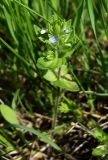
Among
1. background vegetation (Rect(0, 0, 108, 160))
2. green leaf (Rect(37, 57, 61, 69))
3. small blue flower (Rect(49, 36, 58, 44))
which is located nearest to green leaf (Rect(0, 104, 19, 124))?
background vegetation (Rect(0, 0, 108, 160))

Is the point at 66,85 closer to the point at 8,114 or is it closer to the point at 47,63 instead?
the point at 47,63

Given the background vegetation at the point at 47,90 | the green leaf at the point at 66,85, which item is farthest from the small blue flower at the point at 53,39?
the green leaf at the point at 66,85

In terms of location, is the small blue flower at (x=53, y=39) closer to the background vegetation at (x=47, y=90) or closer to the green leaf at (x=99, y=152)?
the background vegetation at (x=47, y=90)

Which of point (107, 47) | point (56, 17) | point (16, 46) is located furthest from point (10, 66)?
point (107, 47)

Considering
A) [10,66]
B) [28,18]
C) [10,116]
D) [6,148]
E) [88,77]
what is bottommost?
[6,148]

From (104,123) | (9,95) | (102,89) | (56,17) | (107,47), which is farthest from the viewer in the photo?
(107,47)

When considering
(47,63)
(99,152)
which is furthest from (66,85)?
(99,152)

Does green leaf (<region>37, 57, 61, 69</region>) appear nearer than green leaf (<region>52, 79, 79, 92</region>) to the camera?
Yes

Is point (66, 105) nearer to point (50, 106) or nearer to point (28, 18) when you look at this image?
point (50, 106)

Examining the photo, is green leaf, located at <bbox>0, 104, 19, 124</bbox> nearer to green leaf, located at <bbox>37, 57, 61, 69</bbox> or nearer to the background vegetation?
the background vegetation
